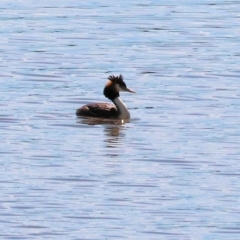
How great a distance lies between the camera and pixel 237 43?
29.0 meters

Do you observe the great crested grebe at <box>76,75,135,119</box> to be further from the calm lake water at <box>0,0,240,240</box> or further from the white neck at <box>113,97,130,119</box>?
the calm lake water at <box>0,0,240,240</box>

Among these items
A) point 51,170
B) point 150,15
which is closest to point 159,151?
point 51,170

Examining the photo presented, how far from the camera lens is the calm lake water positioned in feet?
45.6

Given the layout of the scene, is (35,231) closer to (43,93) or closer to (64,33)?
(43,93)

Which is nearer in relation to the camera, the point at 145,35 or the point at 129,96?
the point at 129,96

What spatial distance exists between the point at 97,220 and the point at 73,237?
2.29 feet

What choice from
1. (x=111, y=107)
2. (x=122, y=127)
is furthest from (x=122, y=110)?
(x=122, y=127)

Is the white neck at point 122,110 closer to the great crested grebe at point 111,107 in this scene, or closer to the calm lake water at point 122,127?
the great crested grebe at point 111,107

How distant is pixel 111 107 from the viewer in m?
21.4

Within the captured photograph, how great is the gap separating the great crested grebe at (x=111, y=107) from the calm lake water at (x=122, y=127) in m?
0.19

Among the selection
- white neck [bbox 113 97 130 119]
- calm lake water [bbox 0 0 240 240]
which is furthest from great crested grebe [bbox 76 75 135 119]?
calm lake water [bbox 0 0 240 240]

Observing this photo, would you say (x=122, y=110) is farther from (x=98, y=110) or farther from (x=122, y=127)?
(x=122, y=127)

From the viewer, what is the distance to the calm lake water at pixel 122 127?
1390 cm

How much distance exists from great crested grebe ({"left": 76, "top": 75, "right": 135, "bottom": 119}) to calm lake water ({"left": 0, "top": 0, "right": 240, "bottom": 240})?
0.62 ft
